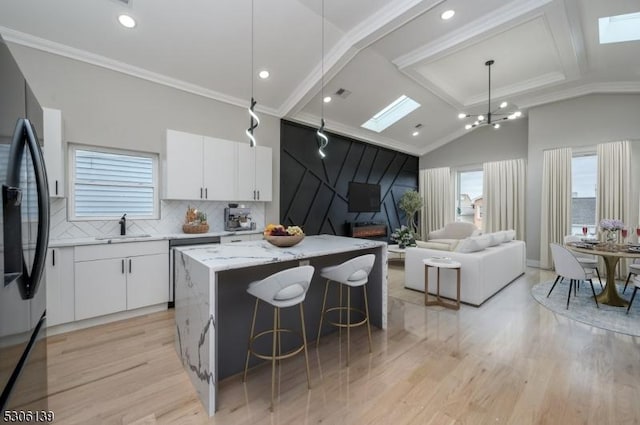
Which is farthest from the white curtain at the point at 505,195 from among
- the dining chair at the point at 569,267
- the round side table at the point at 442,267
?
the round side table at the point at 442,267

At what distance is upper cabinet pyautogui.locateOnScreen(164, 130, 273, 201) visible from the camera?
144 inches

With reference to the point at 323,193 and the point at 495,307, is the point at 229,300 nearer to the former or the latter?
the point at 495,307

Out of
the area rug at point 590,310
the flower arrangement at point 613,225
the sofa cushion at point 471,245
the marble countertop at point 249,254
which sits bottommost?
the area rug at point 590,310

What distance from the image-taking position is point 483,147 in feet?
24.1

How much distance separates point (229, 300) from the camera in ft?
7.09

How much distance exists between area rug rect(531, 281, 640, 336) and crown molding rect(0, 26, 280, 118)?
5.39 m

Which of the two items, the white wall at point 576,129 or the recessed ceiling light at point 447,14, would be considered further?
the white wall at point 576,129

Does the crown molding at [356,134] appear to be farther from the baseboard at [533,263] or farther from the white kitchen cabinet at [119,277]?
the baseboard at [533,263]

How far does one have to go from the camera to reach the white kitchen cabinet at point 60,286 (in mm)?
2768

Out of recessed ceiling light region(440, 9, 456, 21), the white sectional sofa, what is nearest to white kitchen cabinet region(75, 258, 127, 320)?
Result: the white sectional sofa

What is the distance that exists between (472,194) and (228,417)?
7.96m

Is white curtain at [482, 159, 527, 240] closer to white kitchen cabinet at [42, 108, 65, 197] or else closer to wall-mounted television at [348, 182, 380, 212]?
wall-mounted television at [348, 182, 380, 212]

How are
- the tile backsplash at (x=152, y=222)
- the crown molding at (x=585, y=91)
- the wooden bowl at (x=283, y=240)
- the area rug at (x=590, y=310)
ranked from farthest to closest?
the crown molding at (x=585, y=91), the tile backsplash at (x=152, y=222), the area rug at (x=590, y=310), the wooden bowl at (x=283, y=240)

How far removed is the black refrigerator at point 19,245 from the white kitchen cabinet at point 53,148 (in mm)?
2073
